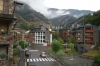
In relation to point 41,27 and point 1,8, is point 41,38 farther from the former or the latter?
point 1,8

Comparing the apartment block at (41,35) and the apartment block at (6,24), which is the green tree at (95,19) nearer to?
the apartment block at (41,35)

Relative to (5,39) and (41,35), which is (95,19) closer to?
(41,35)

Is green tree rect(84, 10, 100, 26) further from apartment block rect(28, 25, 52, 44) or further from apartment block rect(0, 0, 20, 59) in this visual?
apartment block rect(0, 0, 20, 59)

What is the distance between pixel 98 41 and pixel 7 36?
69839 mm

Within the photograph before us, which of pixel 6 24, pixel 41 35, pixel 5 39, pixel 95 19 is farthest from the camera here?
pixel 41 35

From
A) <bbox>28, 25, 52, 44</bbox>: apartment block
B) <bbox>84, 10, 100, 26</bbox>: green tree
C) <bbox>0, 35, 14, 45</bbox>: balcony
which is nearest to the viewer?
<bbox>0, 35, 14, 45</bbox>: balcony

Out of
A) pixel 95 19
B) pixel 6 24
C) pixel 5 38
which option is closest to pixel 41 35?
pixel 95 19

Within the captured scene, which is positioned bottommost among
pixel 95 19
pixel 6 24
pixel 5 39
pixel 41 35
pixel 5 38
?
pixel 41 35

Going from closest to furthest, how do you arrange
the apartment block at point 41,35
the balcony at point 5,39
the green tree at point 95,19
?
the balcony at point 5,39, the green tree at point 95,19, the apartment block at point 41,35

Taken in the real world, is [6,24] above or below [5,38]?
above

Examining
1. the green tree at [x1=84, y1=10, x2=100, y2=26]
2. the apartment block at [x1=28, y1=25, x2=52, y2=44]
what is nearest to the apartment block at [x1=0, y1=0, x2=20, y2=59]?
the green tree at [x1=84, y1=10, x2=100, y2=26]

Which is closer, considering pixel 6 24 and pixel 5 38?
pixel 5 38

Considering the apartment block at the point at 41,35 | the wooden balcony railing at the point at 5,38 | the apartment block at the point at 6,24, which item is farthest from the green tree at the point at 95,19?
the wooden balcony railing at the point at 5,38

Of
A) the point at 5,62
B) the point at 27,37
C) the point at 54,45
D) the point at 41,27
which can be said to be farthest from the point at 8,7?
the point at 27,37
